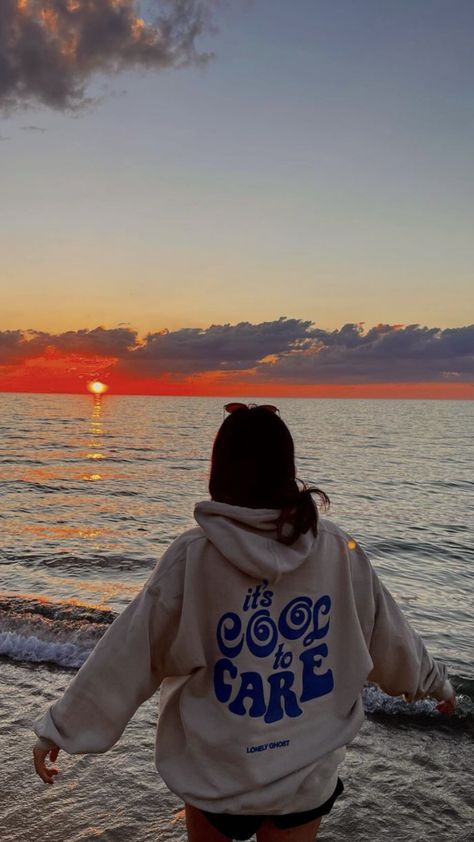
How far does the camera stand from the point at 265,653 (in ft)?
6.88

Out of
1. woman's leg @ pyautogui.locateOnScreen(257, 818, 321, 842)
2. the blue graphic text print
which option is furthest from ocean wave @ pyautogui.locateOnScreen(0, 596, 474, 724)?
the blue graphic text print

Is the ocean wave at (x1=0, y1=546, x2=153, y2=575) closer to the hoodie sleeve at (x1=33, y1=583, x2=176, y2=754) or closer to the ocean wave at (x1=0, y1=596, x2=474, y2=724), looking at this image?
the ocean wave at (x1=0, y1=596, x2=474, y2=724)

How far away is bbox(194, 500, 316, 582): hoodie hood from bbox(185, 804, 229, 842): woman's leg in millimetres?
836

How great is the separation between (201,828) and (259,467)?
1.21m

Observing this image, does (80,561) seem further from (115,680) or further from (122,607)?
(115,680)

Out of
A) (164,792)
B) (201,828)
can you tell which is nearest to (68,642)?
(164,792)

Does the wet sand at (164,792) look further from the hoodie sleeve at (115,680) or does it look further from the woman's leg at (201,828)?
the hoodie sleeve at (115,680)

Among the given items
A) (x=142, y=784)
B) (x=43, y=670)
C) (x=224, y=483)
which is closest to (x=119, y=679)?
(x=224, y=483)

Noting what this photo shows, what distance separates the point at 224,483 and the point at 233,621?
1.42 feet

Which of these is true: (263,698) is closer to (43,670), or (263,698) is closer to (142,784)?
(142,784)

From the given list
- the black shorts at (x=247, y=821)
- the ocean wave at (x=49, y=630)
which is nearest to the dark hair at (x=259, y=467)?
the black shorts at (x=247, y=821)

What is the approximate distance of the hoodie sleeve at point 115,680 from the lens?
2.11m

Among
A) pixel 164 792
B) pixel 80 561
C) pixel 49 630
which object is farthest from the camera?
pixel 80 561

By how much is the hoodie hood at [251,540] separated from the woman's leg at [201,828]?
32.9 inches
